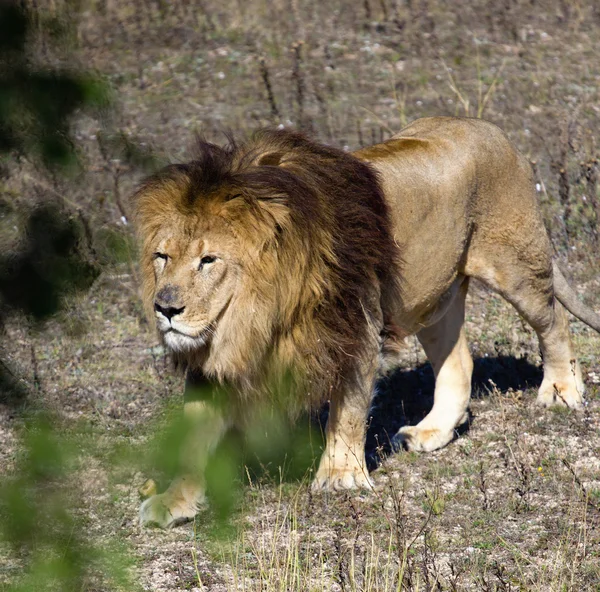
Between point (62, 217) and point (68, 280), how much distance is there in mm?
81

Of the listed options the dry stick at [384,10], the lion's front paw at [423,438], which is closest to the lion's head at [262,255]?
the lion's front paw at [423,438]

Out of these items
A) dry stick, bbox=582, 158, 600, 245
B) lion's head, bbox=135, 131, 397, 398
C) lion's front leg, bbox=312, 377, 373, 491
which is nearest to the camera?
lion's head, bbox=135, 131, 397, 398

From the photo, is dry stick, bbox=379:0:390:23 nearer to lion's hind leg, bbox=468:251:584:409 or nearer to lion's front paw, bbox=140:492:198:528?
lion's hind leg, bbox=468:251:584:409

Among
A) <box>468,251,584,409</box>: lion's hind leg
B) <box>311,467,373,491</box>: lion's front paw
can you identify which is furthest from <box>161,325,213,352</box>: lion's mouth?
<box>468,251,584,409</box>: lion's hind leg

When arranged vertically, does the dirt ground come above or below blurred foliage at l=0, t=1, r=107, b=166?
below

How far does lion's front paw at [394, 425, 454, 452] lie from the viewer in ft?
19.0

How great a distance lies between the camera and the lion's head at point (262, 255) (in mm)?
4199

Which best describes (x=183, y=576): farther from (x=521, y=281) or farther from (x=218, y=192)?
(x=521, y=281)

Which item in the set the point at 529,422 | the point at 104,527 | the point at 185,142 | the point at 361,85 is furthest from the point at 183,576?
the point at 361,85

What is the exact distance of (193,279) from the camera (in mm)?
4152

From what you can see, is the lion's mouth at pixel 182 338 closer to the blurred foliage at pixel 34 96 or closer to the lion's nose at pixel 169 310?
the lion's nose at pixel 169 310

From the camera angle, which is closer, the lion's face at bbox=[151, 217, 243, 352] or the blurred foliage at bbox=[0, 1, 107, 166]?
the blurred foliage at bbox=[0, 1, 107, 166]

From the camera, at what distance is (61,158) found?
1225mm

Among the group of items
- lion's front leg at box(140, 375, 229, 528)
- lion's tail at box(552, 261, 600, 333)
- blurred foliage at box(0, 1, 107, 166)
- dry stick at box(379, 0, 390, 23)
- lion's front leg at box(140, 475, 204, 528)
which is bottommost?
lion's front leg at box(140, 475, 204, 528)
